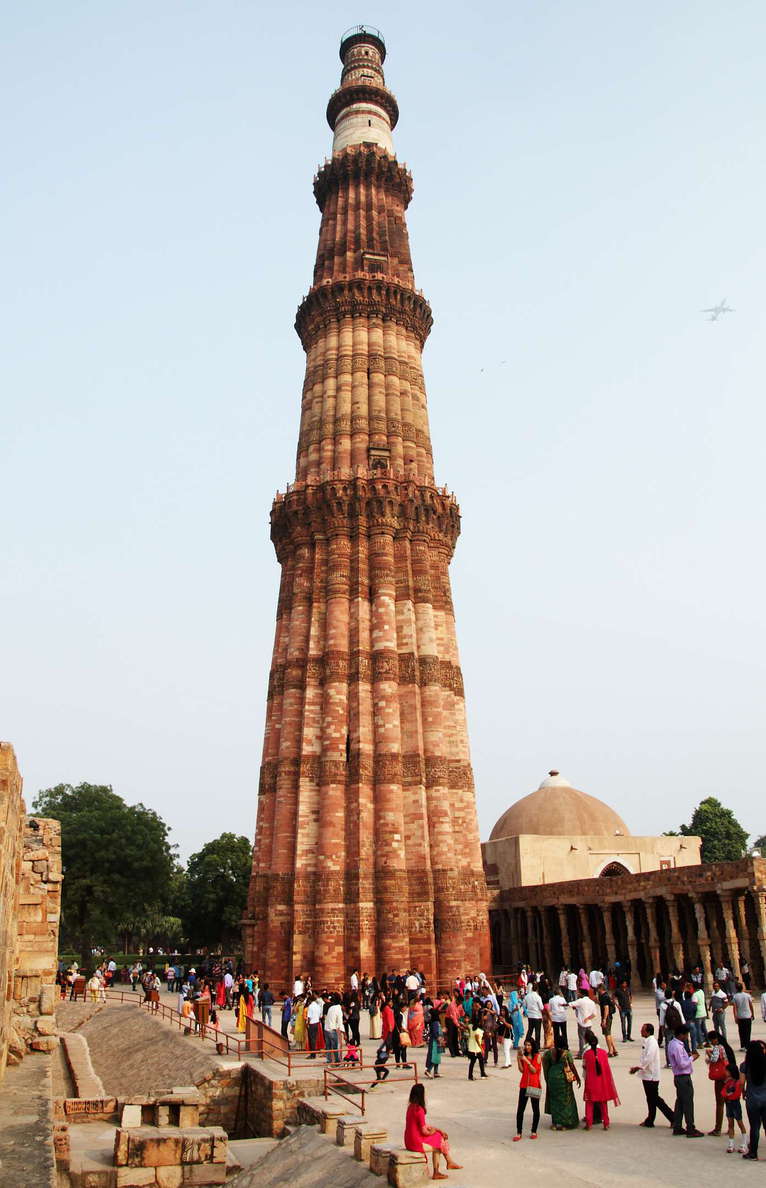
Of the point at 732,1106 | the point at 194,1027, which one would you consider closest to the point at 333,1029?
the point at 194,1027

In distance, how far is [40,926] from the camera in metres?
13.9

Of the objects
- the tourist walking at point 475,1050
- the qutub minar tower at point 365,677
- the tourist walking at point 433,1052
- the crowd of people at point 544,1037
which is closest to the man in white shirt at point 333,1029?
the crowd of people at point 544,1037

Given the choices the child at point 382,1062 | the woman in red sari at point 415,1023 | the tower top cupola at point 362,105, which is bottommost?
the child at point 382,1062

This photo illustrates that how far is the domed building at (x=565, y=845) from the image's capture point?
35812 millimetres

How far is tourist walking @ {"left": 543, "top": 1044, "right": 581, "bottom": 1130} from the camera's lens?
11.5m

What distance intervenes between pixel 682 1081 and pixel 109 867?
4140cm

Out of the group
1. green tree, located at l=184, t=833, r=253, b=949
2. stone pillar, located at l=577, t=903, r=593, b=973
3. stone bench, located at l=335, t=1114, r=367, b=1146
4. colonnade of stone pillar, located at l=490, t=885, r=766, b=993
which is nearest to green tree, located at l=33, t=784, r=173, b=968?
green tree, located at l=184, t=833, r=253, b=949

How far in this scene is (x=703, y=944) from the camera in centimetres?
2433

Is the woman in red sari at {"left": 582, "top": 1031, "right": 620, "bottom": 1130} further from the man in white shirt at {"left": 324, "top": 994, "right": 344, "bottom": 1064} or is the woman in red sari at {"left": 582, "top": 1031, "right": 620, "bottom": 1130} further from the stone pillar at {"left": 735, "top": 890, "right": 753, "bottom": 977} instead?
the stone pillar at {"left": 735, "top": 890, "right": 753, "bottom": 977}

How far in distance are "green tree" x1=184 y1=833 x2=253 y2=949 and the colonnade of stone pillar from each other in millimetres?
24314

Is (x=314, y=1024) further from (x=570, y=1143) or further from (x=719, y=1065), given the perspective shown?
(x=719, y=1065)

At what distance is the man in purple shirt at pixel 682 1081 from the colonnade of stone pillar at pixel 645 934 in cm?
1269

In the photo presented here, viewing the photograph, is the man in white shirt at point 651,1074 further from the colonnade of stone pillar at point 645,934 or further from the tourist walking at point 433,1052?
the colonnade of stone pillar at point 645,934

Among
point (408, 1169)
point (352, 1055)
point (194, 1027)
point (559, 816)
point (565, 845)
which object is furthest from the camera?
point (559, 816)
